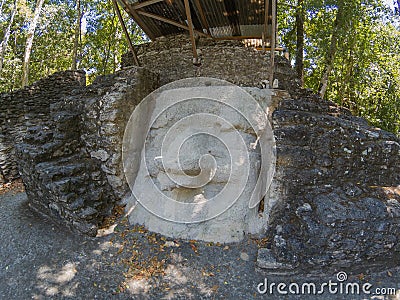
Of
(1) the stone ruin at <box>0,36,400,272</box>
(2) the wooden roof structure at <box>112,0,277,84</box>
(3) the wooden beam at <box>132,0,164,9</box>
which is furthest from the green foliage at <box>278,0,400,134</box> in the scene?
(1) the stone ruin at <box>0,36,400,272</box>

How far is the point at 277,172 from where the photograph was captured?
4.15 metres

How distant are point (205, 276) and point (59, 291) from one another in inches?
70.2

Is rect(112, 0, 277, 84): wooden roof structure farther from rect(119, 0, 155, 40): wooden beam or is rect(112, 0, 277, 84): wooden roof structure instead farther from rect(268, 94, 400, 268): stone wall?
rect(268, 94, 400, 268): stone wall

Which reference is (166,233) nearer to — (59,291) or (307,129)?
(59,291)

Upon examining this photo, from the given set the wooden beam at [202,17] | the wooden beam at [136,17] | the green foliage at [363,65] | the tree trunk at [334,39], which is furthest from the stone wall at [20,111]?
the green foliage at [363,65]

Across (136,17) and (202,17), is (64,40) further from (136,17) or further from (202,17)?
(202,17)

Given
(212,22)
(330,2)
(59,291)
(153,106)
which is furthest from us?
(330,2)

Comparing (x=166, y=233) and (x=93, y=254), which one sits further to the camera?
(x=166, y=233)

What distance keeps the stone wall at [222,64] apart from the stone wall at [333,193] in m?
2.92

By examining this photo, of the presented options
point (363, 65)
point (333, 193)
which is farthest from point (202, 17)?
point (363, 65)

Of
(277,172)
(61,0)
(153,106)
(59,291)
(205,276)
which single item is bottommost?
(205,276)

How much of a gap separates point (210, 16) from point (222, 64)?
4.02 ft

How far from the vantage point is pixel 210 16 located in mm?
6977

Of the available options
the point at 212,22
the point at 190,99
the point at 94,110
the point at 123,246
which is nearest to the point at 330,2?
the point at 212,22
